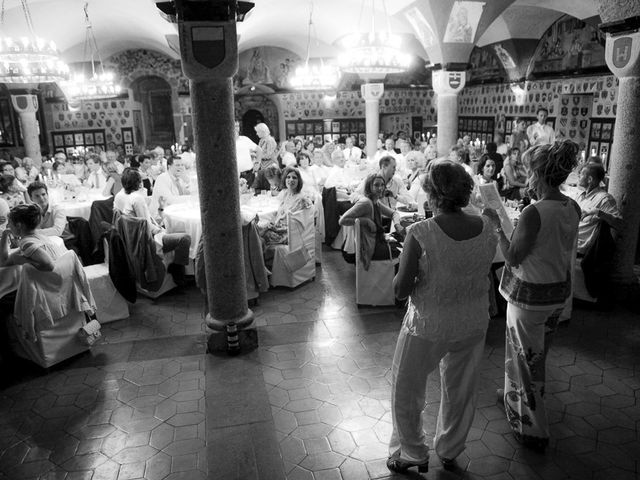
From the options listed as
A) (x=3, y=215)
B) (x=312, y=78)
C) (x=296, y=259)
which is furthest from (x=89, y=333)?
(x=312, y=78)

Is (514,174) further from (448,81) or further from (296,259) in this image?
(296,259)

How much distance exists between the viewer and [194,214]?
621cm

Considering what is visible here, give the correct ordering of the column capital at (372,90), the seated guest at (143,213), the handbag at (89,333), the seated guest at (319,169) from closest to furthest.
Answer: the handbag at (89,333) < the seated guest at (143,213) < the seated guest at (319,169) < the column capital at (372,90)

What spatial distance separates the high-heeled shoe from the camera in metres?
2.81

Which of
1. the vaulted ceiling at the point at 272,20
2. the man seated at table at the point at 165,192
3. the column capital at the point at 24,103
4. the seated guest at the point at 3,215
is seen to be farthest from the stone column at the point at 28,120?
the seated guest at the point at 3,215

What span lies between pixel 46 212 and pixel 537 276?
200 inches

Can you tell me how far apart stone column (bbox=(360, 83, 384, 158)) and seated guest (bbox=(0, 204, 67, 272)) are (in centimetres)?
1040

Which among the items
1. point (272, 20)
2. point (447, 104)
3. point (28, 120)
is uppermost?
point (272, 20)

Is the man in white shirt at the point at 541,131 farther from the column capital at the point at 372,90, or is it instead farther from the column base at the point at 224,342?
the column base at the point at 224,342

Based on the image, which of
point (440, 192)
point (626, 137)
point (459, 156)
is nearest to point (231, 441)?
point (440, 192)

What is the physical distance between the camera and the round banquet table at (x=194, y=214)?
603cm

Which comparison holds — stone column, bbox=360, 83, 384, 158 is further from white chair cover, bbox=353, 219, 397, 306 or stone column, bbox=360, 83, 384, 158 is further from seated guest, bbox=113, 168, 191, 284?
white chair cover, bbox=353, 219, 397, 306

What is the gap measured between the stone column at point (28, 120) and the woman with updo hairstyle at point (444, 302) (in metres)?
13.2

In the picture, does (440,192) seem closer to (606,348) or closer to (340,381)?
(340,381)
